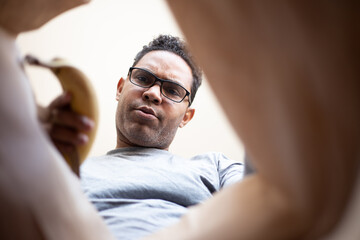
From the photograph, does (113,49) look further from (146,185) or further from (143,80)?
(146,185)

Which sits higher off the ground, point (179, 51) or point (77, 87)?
point (179, 51)

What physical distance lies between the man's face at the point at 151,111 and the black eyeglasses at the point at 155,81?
18mm

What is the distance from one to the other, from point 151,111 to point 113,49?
2.59 feet

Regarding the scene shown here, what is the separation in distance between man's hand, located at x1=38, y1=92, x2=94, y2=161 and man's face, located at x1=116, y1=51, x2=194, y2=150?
77cm

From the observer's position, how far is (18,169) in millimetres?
353

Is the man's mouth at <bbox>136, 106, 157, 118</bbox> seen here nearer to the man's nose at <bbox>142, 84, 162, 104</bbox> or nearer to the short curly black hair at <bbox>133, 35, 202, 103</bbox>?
the man's nose at <bbox>142, 84, 162, 104</bbox>

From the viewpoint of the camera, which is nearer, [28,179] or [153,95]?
[28,179]

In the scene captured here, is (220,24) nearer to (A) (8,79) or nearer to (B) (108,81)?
(A) (8,79)

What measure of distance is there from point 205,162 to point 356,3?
941 mm

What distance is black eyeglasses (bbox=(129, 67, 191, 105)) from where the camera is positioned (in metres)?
1.34

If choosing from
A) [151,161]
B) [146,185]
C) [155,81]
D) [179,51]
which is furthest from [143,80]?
[146,185]

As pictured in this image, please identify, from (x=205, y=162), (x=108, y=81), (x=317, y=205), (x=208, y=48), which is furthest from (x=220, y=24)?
(x=108, y=81)

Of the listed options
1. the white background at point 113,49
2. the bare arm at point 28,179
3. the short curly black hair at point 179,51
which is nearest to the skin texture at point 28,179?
the bare arm at point 28,179

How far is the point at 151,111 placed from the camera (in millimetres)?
1282
